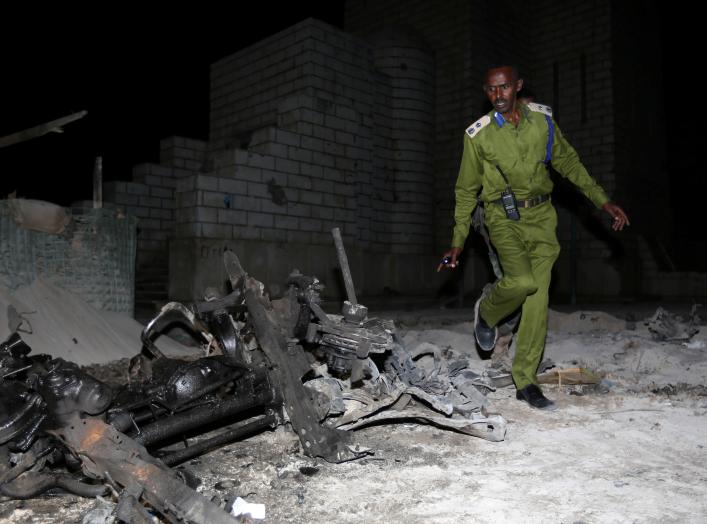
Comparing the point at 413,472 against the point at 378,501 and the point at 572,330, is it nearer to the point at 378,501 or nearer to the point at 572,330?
the point at 378,501

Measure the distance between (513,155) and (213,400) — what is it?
6.65 feet

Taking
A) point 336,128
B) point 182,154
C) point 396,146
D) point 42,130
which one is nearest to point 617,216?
point 42,130

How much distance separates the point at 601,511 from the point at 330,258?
23.1ft

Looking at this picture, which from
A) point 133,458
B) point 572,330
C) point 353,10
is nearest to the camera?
point 133,458

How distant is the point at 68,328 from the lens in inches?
174

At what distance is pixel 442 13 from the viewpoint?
35.4ft

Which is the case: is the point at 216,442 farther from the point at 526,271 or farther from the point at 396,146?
the point at 396,146

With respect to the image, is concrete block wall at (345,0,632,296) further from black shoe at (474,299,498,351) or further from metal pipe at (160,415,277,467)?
metal pipe at (160,415,277,467)

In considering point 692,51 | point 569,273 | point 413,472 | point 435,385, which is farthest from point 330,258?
point 692,51

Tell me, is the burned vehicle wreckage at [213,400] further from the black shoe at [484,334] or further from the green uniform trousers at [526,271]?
the black shoe at [484,334]

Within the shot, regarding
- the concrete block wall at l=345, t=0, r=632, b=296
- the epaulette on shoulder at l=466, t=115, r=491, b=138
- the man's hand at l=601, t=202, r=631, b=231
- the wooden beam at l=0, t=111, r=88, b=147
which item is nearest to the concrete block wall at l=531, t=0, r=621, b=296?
the concrete block wall at l=345, t=0, r=632, b=296

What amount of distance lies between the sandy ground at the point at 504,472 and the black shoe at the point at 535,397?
1.8 inches

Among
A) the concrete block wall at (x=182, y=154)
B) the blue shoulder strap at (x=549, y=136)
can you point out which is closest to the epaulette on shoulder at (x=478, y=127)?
the blue shoulder strap at (x=549, y=136)

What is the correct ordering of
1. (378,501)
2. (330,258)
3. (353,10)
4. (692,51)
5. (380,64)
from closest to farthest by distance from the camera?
1. (378,501)
2. (330,258)
3. (380,64)
4. (353,10)
5. (692,51)
